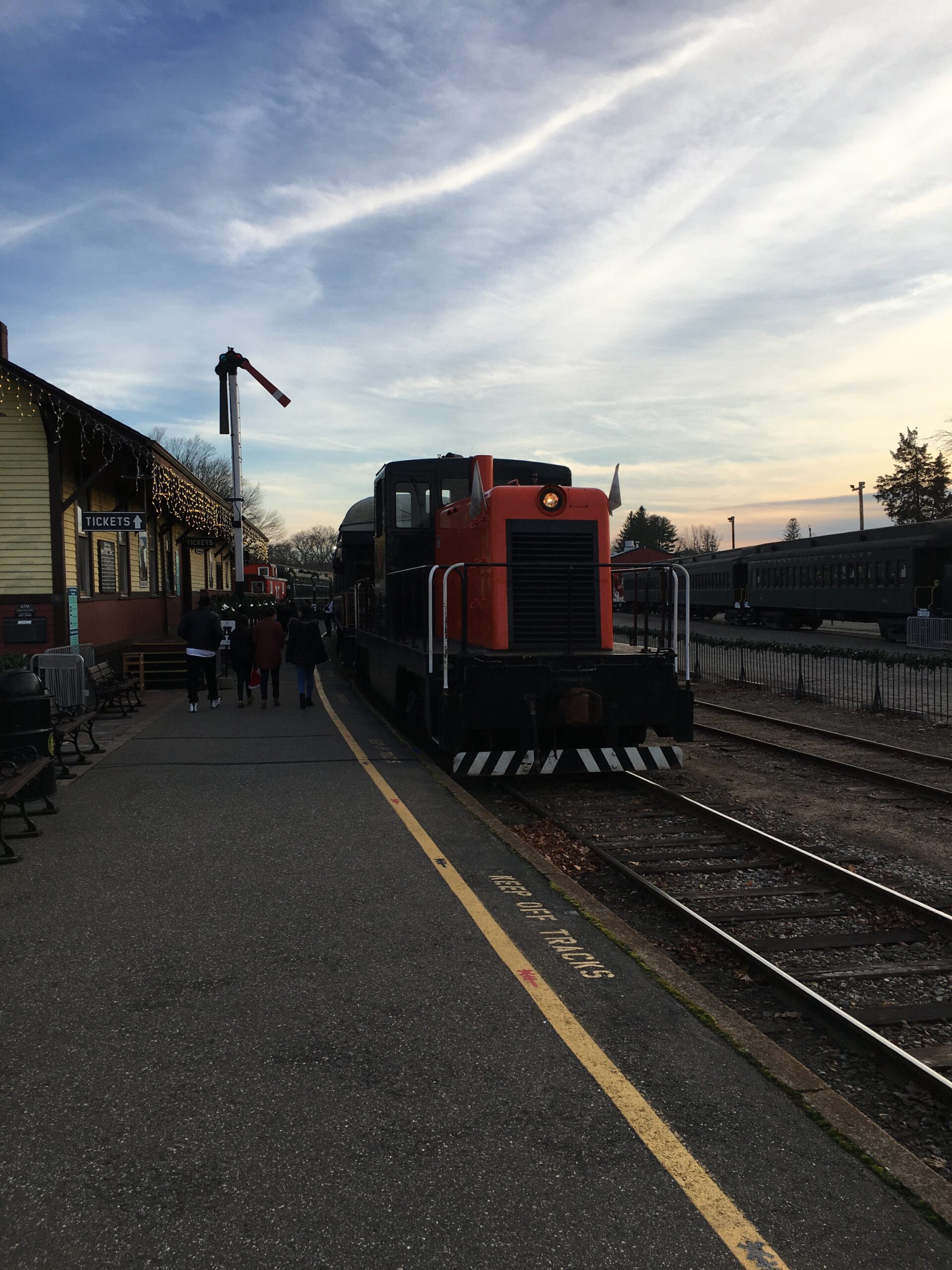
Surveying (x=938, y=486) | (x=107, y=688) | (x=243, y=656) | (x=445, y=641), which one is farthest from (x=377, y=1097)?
(x=938, y=486)

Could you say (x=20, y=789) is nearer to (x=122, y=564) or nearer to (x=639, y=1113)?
(x=639, y=1113)

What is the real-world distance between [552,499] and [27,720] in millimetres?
5052

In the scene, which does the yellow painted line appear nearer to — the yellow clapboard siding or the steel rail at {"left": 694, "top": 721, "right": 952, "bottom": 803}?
the steel rail at {"left": 694, "top": 721, "right": 952, "bottom": 803}

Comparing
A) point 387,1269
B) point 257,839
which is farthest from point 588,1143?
point 257,839

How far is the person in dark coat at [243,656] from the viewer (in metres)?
14.2

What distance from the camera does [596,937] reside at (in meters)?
4.72

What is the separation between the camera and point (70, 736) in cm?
969

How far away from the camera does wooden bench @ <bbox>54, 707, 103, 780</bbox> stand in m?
8.48

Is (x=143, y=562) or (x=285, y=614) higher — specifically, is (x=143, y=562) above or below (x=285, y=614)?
above

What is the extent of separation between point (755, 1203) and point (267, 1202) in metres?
1.41

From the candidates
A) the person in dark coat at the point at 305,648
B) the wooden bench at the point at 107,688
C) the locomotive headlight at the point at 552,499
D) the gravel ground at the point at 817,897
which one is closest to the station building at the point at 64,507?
the wooden bench at the point at 107,688

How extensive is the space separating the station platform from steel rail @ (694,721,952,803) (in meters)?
4.71

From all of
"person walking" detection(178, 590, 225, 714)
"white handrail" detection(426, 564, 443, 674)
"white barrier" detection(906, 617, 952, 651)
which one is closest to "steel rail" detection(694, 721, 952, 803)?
"white handrail" detection(426, 564, 443, 674)

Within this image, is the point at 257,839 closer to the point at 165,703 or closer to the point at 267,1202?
the point at 267,1202
